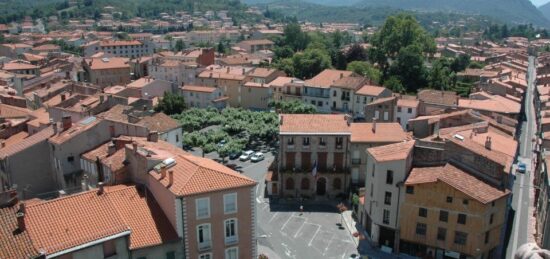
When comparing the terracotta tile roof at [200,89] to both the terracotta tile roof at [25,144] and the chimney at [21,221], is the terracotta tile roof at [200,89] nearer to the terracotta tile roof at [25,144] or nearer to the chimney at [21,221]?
the terracotta tile roof at [25,144]

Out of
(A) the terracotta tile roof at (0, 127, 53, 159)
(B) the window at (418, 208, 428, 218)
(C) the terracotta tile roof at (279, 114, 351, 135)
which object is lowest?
(B) the window at (418, 208, 428, 218)

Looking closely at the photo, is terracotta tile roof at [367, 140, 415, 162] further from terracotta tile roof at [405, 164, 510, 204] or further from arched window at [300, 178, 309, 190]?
arched window at [300, 178, 309, 190]

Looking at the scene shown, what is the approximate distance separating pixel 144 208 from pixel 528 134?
257 feet

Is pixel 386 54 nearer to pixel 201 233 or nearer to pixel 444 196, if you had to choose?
pixel 444 196

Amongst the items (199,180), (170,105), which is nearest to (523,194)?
(199,180)

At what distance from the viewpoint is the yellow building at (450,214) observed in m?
42.1

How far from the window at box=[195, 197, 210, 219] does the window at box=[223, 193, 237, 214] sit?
3.82 feet

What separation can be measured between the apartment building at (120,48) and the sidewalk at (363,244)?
127m

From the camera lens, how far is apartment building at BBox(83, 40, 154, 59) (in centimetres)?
16225

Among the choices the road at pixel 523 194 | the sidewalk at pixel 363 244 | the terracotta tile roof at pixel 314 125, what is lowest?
the sidewalk at pixel 363 244

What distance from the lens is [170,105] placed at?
8894 cm

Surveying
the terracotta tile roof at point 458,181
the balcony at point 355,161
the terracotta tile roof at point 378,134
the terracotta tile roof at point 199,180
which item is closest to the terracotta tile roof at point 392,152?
the terracotta tile roof at point 458,181

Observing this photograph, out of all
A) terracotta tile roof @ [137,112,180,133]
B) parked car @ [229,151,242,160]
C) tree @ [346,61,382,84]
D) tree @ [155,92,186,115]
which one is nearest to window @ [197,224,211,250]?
terracotta tile roof @ [137,112,180,133]

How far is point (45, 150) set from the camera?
1720 inches
